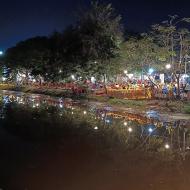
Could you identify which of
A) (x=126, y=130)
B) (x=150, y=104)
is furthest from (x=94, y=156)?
(x=150, y=104)

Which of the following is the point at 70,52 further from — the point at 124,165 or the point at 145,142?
the point at 124,165

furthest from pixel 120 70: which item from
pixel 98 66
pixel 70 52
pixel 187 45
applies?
pixel 187 45

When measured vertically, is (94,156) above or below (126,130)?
below

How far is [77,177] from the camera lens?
37.4 feet

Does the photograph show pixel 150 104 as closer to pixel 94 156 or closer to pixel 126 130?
pixel 126 130

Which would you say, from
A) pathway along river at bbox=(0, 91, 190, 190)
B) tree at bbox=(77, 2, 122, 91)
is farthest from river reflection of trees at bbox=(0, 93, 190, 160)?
tree at bbox=(77, 2, 122, 91)

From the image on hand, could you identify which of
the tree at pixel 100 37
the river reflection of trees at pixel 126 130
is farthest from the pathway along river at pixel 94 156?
the tree at pixel 100 37

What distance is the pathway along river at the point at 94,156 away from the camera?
10829 mm

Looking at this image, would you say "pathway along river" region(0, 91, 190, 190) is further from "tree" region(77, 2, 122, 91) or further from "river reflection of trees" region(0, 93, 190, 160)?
"tree" region(77, 2, 122, 91)

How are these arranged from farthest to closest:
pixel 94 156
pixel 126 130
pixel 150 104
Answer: pixel 150 104 < pixel 126 130 < pixel 94 156

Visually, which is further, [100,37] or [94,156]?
[100,37]

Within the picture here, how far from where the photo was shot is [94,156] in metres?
14.2

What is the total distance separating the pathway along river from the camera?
35.5 feet

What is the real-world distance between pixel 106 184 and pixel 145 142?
22.7ft
